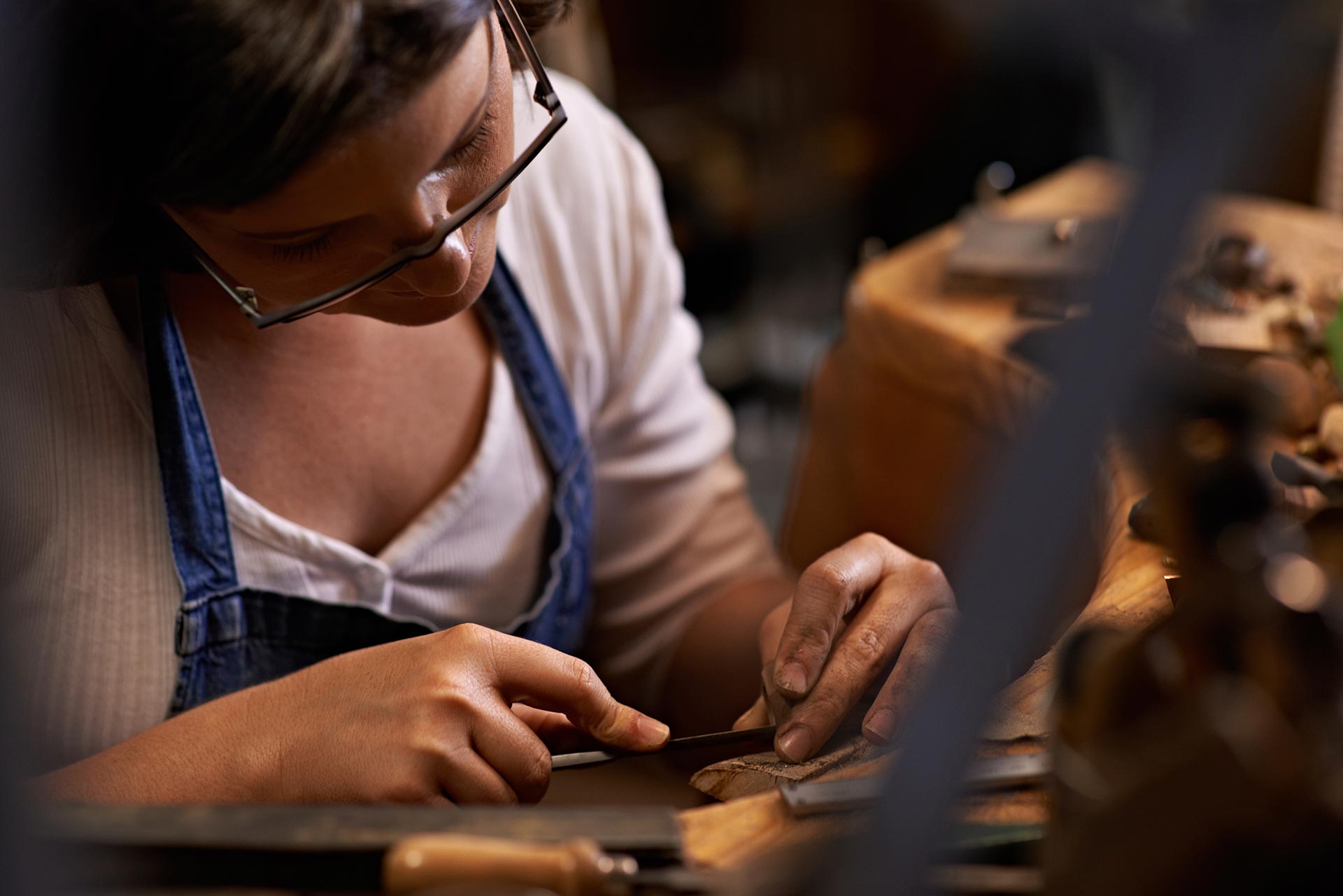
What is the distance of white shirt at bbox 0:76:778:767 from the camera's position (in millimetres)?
691

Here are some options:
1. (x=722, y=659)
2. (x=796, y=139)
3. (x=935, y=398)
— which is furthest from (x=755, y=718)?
(x=796, y=139)

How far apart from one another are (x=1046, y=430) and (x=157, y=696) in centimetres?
63

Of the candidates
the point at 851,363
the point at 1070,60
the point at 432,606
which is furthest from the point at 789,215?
the point at 432,606

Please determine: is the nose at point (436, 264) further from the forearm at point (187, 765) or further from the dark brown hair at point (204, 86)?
the forearm at point (187, 765)

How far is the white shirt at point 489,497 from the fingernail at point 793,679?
0.20 metres

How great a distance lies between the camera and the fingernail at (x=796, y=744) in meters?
0.59

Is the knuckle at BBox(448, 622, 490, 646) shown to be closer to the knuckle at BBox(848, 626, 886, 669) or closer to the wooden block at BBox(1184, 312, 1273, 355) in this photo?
the knuckle at BBox(848, 626, 886, 669)

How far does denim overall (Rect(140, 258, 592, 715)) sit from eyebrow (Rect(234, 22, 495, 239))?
17cm

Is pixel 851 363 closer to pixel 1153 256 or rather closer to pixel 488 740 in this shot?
pixel 488 740

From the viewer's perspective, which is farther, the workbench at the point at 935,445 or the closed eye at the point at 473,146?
the closed eye at the point at 473,146

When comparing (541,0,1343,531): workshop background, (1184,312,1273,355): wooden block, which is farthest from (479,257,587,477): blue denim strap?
(541,0,1343,531): workshop background

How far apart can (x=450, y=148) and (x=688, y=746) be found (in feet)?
1.20

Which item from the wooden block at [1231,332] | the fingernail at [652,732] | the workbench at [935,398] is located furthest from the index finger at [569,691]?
the wooden block at [1231,332]

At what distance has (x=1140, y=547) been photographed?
64 centimetres
